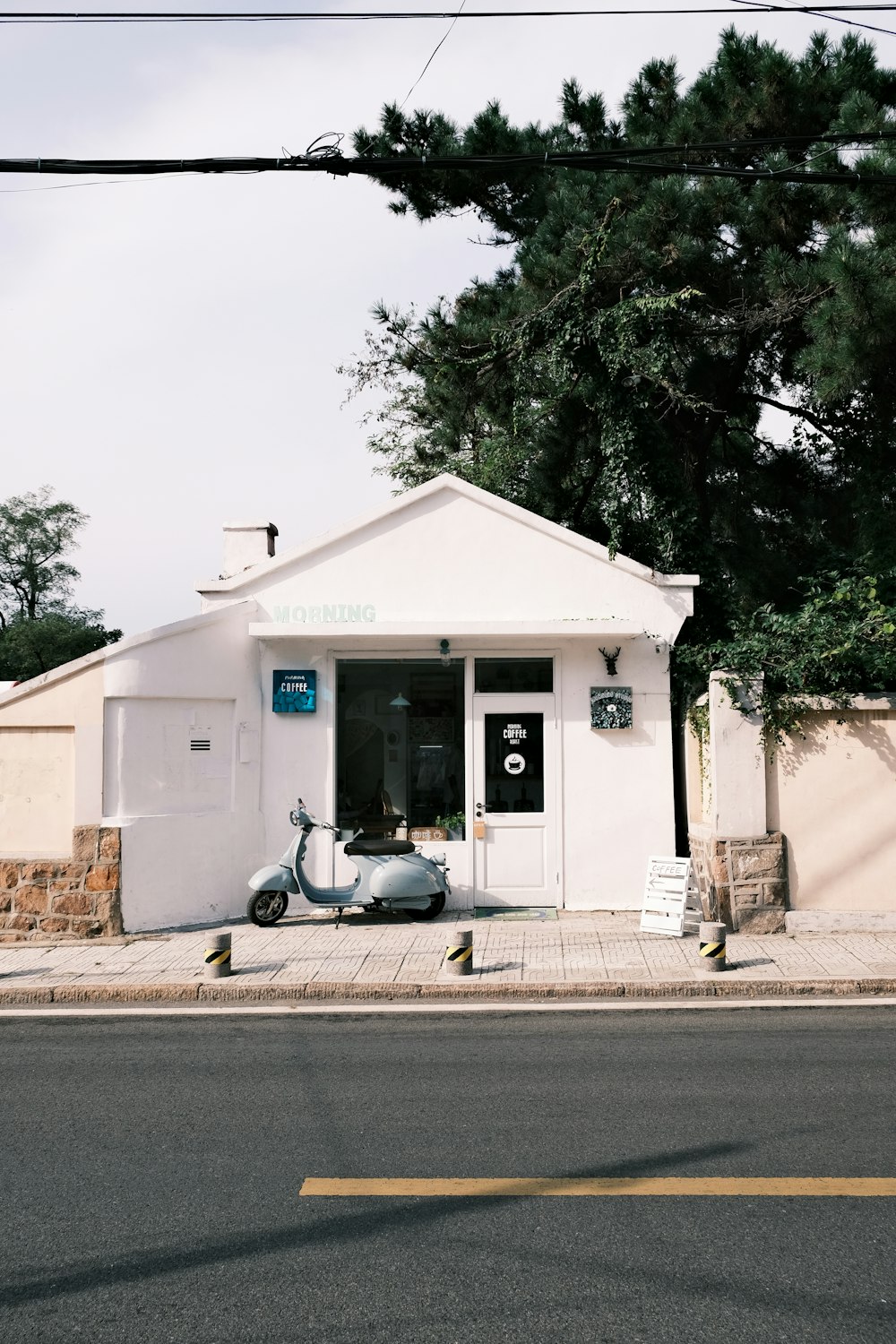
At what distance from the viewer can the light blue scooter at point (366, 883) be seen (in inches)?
443

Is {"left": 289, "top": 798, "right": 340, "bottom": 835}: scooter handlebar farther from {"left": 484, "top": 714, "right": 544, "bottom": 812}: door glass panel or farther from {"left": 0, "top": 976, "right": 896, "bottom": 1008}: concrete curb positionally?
{"left": 0, "top": 976, "right": 896, "bottom": 1008}: concrete curb

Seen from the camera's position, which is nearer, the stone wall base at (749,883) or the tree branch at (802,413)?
the stone wall base at (749,883)

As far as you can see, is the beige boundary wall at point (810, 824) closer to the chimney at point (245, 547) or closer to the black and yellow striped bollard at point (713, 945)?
the black and yellow striped bollard at point (713, 945)

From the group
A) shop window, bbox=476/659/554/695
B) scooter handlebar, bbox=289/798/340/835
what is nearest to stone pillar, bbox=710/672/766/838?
shop window, bbox=476/659/554/695

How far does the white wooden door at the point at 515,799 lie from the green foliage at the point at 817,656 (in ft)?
7.50

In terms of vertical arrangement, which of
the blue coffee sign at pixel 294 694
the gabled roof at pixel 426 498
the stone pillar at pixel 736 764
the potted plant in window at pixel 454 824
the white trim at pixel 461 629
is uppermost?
the gabled roof at pixel 426 498

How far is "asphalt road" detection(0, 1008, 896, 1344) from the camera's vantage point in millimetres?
3721

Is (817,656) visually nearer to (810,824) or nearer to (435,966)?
(810,824)

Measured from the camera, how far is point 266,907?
452 inches

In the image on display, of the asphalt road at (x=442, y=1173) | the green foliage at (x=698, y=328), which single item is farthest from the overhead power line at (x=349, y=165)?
the asphalt road at (x=442, y=1173)

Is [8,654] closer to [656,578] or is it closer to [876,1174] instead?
[656,578]

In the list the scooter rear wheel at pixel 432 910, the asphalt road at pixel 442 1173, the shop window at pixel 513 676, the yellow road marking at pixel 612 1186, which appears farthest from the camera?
the shop window at pixel 513 676

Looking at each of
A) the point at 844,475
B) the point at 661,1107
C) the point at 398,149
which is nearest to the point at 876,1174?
the point at 661,1107

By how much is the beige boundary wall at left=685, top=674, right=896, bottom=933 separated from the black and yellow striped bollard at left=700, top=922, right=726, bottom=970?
Answer: 5.53ft
